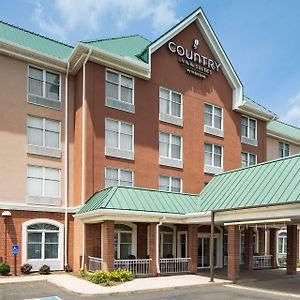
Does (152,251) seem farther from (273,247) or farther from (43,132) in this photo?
(273,247)

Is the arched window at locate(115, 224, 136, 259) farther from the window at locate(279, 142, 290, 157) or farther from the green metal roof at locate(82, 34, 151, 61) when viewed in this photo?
the window at locate(279, 142, 290, 157)

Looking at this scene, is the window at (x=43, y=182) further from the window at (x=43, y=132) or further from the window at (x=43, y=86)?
the window at (x=43, y=86)

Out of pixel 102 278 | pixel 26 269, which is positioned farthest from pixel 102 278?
pixel 26 269

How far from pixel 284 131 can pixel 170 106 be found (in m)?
16.9

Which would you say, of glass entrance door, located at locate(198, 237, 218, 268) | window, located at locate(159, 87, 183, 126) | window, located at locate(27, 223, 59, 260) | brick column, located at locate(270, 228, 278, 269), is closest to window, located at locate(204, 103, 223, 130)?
window, located at locate(159, 87, 183, 126)

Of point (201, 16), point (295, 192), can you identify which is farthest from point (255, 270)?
point (201, 16)

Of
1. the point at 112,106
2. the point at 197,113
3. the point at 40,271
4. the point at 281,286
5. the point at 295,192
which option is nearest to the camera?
the point at 295,192

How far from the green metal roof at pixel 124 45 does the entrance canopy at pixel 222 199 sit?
9503 millimetres

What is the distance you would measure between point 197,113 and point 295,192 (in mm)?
14087

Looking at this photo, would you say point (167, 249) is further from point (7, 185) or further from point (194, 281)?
point (7, 185)

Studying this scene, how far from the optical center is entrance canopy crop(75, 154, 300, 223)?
63.7ft

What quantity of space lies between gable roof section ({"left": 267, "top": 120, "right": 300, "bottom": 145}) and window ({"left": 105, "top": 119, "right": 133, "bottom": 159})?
16.8 metres

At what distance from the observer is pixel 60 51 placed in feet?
97.3

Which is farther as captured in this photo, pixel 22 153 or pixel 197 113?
pixel 197 113
